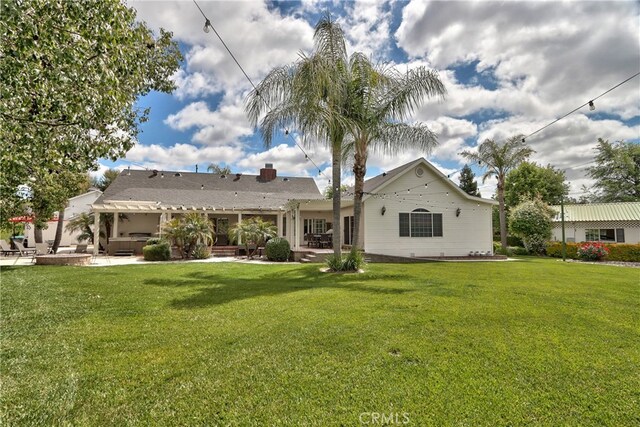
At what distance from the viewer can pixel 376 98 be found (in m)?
10.8

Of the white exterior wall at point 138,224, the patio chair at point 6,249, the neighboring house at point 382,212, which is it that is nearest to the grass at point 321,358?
the neighboring house at point 382,212

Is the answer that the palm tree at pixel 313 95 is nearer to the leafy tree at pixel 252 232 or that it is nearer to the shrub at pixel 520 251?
the leafy tree at pixel 252 232

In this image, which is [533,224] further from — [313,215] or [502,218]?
[313,215]

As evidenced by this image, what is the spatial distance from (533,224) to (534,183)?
593 inches

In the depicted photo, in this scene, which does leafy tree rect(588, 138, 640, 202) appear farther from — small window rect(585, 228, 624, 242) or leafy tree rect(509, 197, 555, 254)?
leafy tree rect(509, 197, 555, 254)

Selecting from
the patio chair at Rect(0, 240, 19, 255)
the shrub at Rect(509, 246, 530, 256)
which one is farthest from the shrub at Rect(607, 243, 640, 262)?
the patio chair at Rect(0, 240, 19, 255)

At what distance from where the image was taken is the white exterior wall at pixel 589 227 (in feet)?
70.6

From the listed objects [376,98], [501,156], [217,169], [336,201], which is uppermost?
[217,169]

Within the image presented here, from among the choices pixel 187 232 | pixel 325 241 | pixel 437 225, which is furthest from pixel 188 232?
pixel 437 225

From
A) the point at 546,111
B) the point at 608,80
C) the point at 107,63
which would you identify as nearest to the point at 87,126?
the point at 107,63

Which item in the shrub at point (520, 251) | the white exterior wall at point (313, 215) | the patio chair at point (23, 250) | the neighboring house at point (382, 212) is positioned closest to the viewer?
the neighboring house at point (382, 212)

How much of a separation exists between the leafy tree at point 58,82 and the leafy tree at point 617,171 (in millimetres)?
44803

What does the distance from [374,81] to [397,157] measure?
2.84 metres

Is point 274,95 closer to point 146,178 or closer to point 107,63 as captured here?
point 107,63
